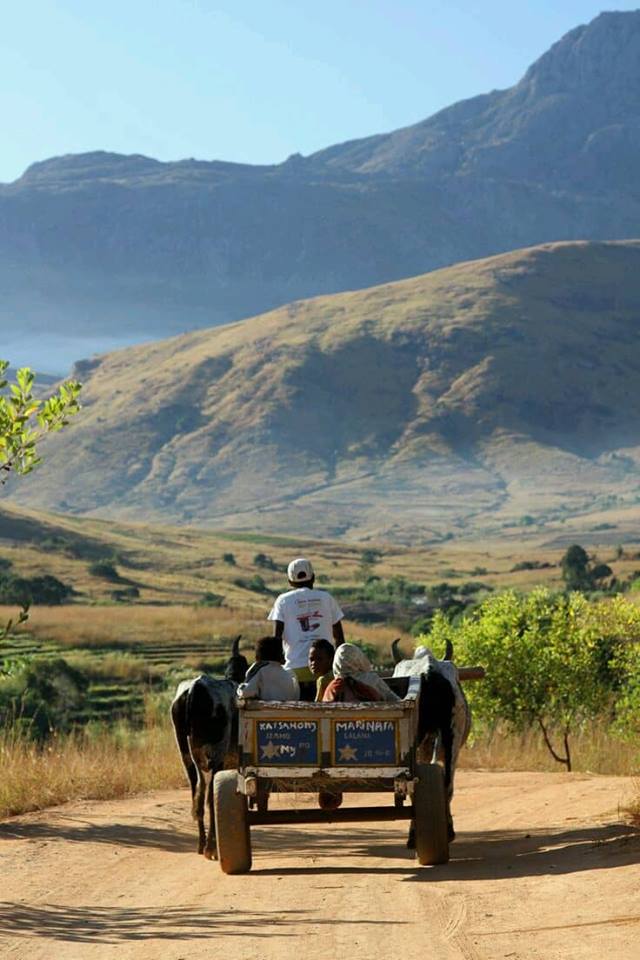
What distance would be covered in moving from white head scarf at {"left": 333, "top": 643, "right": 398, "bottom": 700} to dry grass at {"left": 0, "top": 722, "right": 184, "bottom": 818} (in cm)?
544

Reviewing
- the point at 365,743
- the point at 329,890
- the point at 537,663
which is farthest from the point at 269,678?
the point at 537,663

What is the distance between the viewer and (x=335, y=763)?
1185 cm

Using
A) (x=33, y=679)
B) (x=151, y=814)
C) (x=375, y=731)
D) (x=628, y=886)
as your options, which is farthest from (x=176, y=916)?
(x=33, y=679)

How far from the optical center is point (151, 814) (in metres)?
16.5

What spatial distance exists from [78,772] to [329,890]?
7478mm

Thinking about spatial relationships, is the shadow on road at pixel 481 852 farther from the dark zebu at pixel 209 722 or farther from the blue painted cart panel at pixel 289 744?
the blue painted cart panel at pixel 289 744

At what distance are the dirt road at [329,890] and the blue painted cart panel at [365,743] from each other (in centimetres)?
87

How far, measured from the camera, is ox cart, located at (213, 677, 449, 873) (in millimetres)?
11820

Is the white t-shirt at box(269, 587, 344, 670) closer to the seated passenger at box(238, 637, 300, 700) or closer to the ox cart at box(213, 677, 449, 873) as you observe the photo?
the seated passenger at box(238, 637, 300, 700)

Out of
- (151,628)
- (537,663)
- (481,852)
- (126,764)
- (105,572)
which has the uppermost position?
(105,572)

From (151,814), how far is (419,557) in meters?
145

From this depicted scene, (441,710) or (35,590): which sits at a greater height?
(35,590)

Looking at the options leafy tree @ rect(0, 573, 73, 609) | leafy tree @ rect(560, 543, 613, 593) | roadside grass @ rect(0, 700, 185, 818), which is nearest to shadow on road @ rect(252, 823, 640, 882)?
roadside grass @ rect(0, 700, 185, 818)

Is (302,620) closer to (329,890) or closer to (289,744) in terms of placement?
(289,744)
